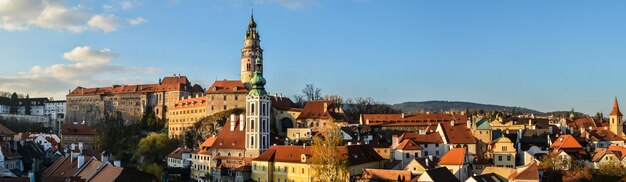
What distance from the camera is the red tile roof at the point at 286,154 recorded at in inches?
1721

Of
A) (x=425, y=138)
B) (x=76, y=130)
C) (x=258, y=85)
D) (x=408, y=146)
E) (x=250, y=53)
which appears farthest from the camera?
(x=250, y=53)

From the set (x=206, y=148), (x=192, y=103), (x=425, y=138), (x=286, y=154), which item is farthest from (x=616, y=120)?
(x=192, y=103)

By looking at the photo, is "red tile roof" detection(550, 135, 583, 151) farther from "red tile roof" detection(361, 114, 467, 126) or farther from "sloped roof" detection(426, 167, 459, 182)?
"red tile roof" detection(361, 114, 467, 126)

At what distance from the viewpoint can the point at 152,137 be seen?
75.4m

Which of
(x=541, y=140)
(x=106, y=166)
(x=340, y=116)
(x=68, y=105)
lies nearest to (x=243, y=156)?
(x=340, y=116)

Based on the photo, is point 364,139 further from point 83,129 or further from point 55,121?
point 55,121

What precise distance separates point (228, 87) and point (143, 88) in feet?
73.8

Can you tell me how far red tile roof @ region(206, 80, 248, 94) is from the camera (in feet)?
250

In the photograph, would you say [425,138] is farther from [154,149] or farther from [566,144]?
[154,149]

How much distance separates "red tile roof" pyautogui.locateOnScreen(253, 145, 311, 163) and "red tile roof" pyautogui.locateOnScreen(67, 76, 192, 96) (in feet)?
152

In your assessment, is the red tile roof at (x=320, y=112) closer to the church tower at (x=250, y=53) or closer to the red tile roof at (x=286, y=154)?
the church tower at (x=250, y=53)

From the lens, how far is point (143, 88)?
94000mm

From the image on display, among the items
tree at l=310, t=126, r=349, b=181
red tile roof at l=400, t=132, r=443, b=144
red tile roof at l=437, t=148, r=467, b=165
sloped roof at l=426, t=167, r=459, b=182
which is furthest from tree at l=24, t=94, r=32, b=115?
sloped roof at l=426, t=167, r=459, b=182

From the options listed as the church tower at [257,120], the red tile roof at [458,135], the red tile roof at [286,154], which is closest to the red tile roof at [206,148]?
the church tower at [257,120]
